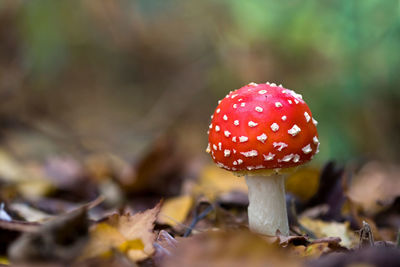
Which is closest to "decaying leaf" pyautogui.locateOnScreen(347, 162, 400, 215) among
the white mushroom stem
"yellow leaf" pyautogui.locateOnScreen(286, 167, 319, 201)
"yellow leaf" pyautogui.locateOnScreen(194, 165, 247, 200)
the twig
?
"yellow leaf" pyautogui.locateOnScreen(286, 167, 319, 201)

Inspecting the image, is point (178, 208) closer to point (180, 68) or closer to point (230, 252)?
point (230, 252)

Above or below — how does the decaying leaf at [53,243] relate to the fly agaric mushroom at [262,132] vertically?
below

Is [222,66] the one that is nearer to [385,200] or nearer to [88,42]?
[88,42]

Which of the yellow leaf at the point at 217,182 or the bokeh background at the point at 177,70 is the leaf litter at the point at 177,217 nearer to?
the yellow leaf at the point at 217,182

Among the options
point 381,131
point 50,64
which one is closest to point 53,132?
point 50,64

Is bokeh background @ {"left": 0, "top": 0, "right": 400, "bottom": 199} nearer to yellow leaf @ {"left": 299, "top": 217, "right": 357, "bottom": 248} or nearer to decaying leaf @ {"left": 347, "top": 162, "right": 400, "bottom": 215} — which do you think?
decaying leaf @ {"left": 347, "top": 162, "right": 400, "bottom": 215}

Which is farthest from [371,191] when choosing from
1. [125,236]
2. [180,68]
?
[180,68]

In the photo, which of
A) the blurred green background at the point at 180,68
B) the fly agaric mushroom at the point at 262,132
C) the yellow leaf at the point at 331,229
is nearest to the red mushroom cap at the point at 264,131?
the fly agaric mushroom at the point at 262,132
